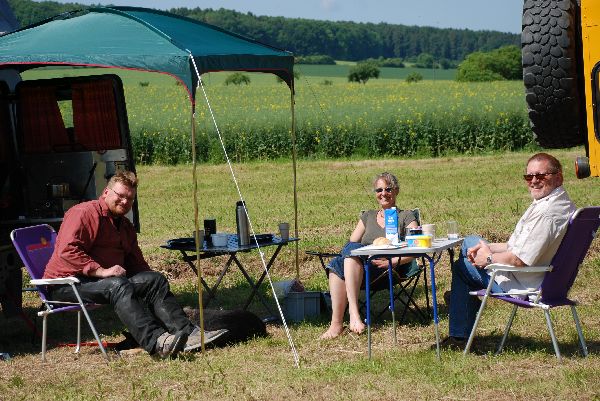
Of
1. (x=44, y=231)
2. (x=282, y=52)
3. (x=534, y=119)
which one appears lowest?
(x=44, y=231)

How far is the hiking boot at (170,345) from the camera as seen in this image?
273 inches

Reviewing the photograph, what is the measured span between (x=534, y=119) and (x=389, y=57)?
8142 cm

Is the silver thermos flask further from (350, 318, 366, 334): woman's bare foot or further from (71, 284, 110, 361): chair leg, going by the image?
(71, 284, 110, 361): chair leg

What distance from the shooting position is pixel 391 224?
23.8 feet

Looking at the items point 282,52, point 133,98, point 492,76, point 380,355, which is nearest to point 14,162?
point 282,52

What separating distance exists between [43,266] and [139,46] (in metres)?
1.62

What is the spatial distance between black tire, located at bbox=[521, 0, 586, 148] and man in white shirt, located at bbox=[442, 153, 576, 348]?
2.35 m

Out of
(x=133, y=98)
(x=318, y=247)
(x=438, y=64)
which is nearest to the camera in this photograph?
(x=318, y=247)

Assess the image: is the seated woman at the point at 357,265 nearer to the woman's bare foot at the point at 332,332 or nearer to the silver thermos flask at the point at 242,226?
the woman's bare foot at the point at 332,332

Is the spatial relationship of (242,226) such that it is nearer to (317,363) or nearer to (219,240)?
(219,240)

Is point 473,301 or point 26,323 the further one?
point 26,323

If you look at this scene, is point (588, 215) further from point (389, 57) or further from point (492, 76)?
point (389, 57)

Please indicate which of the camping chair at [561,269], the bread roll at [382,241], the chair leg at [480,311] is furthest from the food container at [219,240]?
the camping chair at [561,269]

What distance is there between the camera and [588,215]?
6320 millimetres
